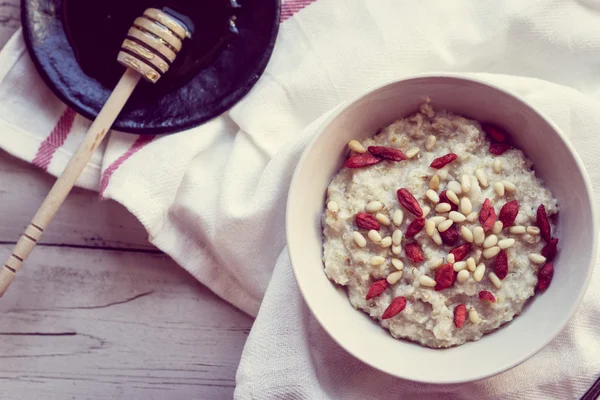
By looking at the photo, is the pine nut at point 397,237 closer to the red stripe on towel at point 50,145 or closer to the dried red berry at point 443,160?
the dried red berry at point 443,160

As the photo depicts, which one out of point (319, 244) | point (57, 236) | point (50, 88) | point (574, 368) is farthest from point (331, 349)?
point (50, 88)

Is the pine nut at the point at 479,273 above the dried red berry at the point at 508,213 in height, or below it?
below

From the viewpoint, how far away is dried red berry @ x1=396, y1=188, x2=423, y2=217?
115cm

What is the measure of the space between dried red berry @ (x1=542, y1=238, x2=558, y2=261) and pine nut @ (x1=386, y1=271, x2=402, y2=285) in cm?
28

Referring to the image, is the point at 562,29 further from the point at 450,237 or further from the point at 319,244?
the point at 319,244

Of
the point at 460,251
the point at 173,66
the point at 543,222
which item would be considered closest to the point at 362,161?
the point at 460,251

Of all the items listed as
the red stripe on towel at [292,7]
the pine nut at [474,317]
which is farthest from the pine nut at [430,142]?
the red stripe on towel at [292,7]

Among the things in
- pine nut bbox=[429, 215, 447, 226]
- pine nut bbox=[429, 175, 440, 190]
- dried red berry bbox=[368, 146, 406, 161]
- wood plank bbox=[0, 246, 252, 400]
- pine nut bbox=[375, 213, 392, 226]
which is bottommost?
wood plank bbox=[0, 246, 252, 400]

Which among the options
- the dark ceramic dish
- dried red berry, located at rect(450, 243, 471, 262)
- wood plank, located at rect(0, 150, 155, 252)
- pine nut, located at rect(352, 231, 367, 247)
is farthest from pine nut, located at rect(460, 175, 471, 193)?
wood plank, located at rect(0, 150, 155, 252)

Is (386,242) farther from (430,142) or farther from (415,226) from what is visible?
(430,142)

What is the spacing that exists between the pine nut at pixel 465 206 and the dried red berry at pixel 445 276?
10 centimetres

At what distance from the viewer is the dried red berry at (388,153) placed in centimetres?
119

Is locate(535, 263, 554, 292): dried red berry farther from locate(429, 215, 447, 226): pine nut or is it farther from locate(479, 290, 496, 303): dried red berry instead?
locate(429, 215, 447, 226): pine nut

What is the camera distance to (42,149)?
4.71 feet
